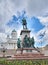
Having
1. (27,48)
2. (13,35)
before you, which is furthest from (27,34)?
(13,35)

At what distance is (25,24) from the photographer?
33.0 meters

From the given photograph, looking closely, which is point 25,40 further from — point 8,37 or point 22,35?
point 8,37

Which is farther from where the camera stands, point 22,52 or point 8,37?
point 8,37

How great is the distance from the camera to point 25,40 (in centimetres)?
3114

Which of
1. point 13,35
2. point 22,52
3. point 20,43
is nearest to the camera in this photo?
point 22,52

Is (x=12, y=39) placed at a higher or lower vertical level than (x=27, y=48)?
higher

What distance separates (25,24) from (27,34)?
1.67 m

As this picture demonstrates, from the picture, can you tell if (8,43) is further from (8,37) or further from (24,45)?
(24,45)

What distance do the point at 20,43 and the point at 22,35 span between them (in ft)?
4.09

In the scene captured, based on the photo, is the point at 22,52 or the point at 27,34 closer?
the point at 22,52

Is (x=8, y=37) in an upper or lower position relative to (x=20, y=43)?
upper

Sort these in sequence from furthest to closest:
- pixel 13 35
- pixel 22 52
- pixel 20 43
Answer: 1. pixel 13 35
2. pixel 20 43
3. pixel 22 52

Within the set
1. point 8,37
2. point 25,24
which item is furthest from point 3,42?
point 25,24

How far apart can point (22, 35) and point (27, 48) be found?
316 cm
